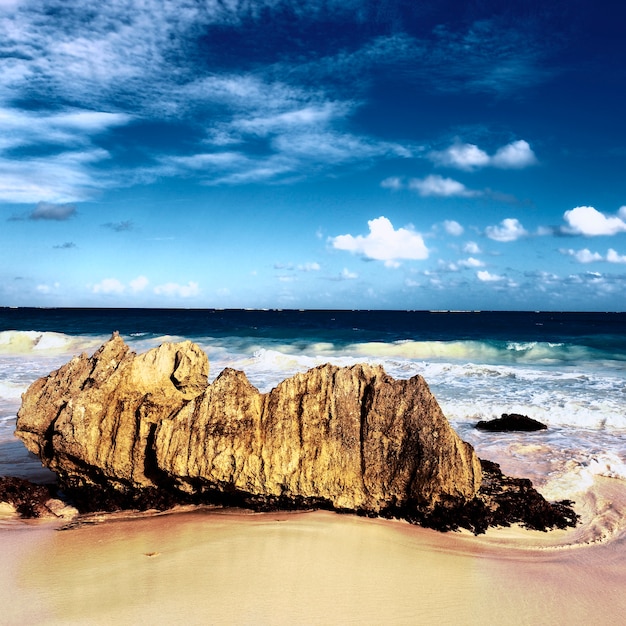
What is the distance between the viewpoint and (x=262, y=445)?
4883mm

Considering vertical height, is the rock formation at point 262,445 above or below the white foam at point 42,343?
above

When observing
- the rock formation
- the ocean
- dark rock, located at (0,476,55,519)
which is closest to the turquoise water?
the ocean

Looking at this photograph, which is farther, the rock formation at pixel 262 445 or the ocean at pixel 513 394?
the ocean at pixel 513 394

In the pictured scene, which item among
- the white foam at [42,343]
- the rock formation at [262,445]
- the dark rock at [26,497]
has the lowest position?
the white foam at [42,343]

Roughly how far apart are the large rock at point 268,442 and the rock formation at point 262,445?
0.03 ft

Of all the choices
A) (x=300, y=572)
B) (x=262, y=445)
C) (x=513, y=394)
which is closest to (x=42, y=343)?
(x=513, y=394)

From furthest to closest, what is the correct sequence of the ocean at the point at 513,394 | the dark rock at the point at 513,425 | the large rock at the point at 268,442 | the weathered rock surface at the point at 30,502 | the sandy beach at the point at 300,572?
the dark rock at the point at 513,425 < the ocean at the point at 513,394 < the weathered rock surface at the point at 30,502 < the large rock at the point at 268,442 < the sandy beach at the point at 300,572

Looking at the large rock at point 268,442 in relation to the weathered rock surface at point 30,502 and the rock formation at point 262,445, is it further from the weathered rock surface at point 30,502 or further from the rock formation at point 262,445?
the weathered rock surface at point 30,502

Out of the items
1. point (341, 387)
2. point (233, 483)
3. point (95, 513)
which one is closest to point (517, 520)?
point (341, 387)

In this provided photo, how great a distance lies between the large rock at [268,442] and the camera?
4.82 meters

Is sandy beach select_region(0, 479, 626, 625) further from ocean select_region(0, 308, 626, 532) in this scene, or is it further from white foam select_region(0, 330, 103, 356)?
white foam select_region(0, 330, 103, 356)

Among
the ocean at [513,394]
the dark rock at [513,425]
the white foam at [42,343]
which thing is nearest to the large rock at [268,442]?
the ocean at [513,394]

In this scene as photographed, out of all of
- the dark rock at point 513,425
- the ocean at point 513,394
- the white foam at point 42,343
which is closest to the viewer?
the ocean at point 513,394

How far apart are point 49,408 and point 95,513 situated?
3.95 feet
